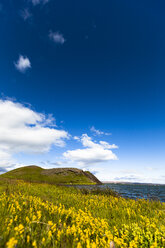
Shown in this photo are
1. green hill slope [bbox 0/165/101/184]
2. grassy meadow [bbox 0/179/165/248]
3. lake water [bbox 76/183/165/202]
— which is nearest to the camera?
grassy meadow [bbox 0/179/165/248]

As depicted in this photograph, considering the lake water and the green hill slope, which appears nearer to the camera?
the lake water

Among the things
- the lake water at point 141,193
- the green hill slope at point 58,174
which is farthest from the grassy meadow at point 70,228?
the green hill slope at point 58,174

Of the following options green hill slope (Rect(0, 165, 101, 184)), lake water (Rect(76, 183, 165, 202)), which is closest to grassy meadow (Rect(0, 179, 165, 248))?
lake water (Rect(76, 183, 165, 202))

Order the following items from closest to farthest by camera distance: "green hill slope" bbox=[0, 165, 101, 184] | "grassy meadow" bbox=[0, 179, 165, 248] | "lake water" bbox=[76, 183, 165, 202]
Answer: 1. "grassy meadow" bbox=[0, 179, 165, 248]
2. "lake water" bbox=[76, 183, 165, 202]
3. "green hill slope" bbox=[0, 165, 101, 184]

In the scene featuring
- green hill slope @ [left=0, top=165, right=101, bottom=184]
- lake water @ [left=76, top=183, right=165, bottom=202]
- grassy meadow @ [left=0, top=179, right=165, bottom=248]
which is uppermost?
green hill slope @ [left=0, top=165, right=101, bottom=184]

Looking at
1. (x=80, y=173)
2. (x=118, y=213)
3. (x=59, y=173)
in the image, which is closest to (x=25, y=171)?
(x=59, y=173)

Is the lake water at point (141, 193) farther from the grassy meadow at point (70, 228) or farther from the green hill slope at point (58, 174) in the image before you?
the green hill slope at point (58, 174)

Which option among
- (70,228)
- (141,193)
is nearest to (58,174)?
(141,193)

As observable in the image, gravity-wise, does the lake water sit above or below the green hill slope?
below

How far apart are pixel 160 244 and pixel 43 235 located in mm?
3196

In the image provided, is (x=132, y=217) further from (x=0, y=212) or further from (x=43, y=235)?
(x=0, y=212)

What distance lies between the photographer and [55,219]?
16.6 ft

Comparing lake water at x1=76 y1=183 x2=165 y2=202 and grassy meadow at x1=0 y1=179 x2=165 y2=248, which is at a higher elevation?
grassy meadow at x1=0 y1=179 x2=165 y2=248

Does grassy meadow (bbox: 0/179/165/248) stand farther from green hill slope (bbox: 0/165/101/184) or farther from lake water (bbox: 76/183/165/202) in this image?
green hill slope (bbox: 0/165/101/184)
